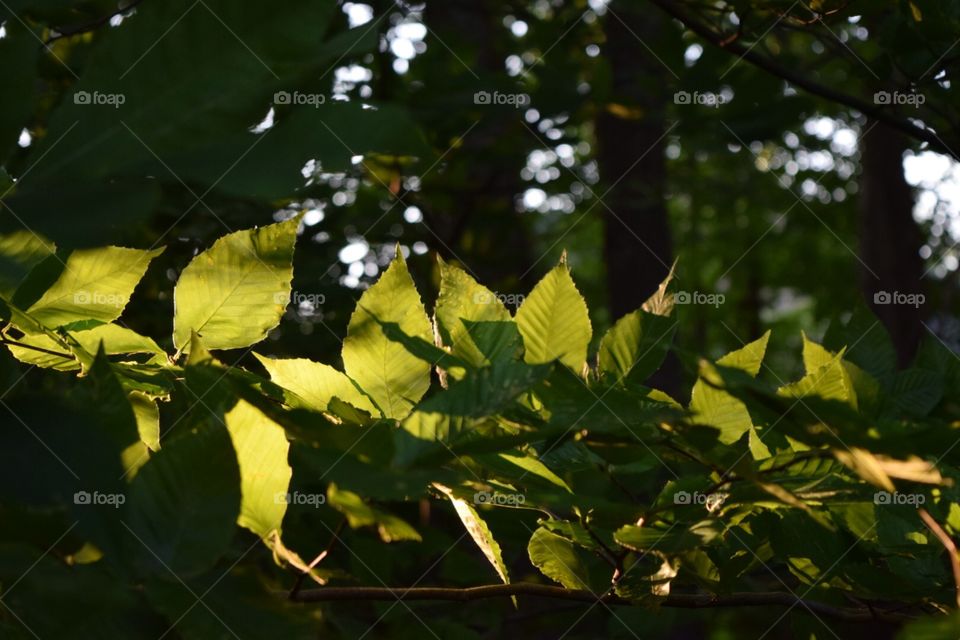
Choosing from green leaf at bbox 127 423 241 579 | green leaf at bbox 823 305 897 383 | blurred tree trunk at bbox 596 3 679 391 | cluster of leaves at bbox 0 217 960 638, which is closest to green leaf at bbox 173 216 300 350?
cluster of leaves at bbox 0 217 960 638

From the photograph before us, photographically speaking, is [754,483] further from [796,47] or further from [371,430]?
[796,47]

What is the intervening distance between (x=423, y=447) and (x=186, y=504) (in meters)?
0.13

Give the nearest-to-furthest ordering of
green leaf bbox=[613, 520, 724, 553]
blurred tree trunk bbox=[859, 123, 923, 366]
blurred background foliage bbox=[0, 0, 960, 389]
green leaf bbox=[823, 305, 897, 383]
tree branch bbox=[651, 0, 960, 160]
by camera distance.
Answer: blurred background foliage bbox=[0, 0, 960, 389]
green leaf bbox=[613, 520, 724, 553]
green leaf bbox=[823, 305, 897, 383]
tree branch bbox=[651, 0, 960, 160]
blurred tree trunk bbox=[859, 123, 923, 366]

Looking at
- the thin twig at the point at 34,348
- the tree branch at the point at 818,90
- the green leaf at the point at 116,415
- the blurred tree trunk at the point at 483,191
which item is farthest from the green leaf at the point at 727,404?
the blurred tree trunk at the point at 483,191

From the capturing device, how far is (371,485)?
45 centimetres

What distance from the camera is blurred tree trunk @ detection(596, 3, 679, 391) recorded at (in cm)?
360

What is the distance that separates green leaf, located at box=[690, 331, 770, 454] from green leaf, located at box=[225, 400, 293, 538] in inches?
10.4

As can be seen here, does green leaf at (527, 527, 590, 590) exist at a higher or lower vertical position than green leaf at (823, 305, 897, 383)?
lower

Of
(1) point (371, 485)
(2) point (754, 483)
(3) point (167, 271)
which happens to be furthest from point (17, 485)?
(3) point (167, 271)

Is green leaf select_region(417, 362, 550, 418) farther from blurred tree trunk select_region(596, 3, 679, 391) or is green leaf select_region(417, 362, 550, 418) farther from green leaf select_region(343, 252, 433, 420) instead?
blurred tree trunk select_region(596, 3, 679, 391)

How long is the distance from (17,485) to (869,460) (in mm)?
445

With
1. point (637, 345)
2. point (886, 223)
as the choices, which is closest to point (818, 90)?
point (637, 345)

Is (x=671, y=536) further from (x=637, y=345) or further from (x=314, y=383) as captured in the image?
(x=314, y=383)

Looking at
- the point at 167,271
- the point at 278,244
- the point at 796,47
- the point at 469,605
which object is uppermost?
the point at 796,47
